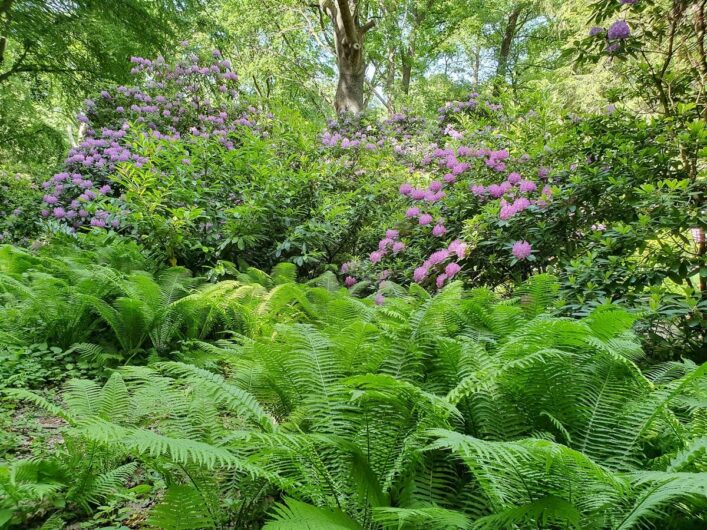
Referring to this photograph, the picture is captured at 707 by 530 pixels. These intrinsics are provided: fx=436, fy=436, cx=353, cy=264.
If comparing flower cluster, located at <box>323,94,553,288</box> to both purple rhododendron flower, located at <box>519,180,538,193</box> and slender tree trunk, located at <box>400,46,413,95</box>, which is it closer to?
purple rhododendron flower, located at <box>519,180,538,193</box>

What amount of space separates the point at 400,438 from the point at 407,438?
2.7 inches

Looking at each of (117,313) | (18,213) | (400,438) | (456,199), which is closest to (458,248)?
(456,199)

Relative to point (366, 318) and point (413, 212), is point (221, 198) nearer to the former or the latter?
point (413, 212)

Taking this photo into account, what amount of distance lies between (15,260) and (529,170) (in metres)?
4.14

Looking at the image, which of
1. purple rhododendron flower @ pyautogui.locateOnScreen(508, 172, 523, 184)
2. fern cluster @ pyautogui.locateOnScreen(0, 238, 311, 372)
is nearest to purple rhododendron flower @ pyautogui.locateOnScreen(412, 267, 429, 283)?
fern cluster @ pyautogui.locateOnScreen(0, 238, 311, 372)

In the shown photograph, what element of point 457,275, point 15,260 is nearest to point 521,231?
point 457,275

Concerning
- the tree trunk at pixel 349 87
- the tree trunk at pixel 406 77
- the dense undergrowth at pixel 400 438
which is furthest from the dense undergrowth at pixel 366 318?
the tree trunk at pixel 406 77

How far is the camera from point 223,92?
7.09 metres

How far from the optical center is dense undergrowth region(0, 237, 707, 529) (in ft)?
3.50

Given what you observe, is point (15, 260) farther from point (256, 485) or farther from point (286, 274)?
point (256, 485)

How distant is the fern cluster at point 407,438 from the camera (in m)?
1.06

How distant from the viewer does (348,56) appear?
9320 mm

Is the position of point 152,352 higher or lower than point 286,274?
lower

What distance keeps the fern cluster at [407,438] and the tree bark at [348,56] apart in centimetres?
810
